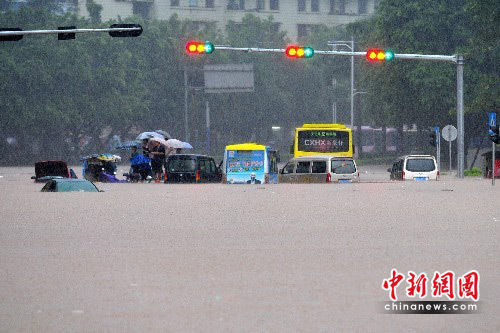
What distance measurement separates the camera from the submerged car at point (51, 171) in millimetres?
51406

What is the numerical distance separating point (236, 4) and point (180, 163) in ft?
350

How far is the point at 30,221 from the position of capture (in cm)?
2566

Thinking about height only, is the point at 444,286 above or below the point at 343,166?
above

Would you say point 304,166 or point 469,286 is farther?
point 304,166

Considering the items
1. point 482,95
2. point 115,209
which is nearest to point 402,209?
point 115,209

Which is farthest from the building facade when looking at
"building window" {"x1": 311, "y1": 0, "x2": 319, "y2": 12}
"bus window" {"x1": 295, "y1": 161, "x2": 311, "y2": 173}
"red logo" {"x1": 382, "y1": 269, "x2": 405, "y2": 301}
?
"red logo" {"x1": 382, "y1": 269, "x2": 405, "y2": 301}

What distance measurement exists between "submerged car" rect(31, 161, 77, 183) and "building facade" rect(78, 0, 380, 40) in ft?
288

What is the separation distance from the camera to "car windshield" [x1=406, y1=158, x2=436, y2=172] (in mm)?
49969

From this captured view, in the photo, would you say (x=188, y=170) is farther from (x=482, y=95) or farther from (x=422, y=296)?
(x=422, y=296)

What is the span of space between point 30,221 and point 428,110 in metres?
57.9

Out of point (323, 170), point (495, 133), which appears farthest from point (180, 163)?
point (495, 133)

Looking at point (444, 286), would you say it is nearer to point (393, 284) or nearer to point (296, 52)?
point (393, 284)

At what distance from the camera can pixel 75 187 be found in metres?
39.7

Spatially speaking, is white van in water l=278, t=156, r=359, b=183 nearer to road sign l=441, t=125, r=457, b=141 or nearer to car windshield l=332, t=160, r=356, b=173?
car windshield l=332, t=160, r=356, b=173
